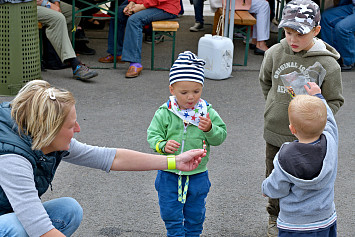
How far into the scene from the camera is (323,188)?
2715mm

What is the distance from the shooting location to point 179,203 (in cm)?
321

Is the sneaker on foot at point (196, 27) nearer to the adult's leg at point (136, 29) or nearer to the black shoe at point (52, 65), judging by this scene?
the adult's leg at point (136, 29)

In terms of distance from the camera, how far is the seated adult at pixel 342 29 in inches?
290

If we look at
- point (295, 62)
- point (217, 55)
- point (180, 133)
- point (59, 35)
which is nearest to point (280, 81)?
point (295, 62)

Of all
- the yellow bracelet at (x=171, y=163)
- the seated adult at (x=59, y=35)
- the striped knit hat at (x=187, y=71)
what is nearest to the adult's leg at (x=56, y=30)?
the seated adult at (x=59, y=35)

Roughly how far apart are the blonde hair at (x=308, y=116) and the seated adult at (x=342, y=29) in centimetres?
503

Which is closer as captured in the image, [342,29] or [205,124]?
[205,124]

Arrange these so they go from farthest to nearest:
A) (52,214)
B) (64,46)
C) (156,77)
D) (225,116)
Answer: (156,77)
(64,46)
(225,116)
(52,214)

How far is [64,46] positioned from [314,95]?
429 centimetres

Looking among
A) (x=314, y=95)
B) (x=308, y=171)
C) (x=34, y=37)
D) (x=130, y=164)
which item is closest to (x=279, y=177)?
(x=308, y=171)

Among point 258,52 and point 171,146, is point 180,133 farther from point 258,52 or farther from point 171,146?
point 258,52

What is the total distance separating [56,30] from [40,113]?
4.39m

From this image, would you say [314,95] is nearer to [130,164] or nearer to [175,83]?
[175,83]

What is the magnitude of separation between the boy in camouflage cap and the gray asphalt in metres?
0.74
